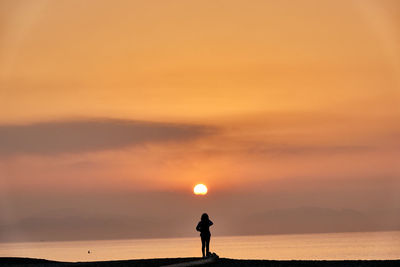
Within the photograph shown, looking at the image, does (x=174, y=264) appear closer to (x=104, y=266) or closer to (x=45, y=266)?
(x=104, y=266)

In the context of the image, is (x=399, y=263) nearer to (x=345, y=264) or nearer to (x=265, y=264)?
(x=345, y=264)

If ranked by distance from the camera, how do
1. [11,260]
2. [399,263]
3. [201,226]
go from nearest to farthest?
[399,263] < [201,226] < [11,260]

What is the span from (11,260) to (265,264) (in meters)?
17.6

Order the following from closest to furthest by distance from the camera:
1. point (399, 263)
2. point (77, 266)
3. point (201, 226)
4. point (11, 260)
Result: point (399, 263) → point (77, 266) → point (201, 226) → point (11, 260)

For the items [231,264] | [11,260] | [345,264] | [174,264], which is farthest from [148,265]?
[11,260]

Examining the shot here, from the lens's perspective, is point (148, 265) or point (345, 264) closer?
point (345, 264)

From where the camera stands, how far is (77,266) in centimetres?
3994

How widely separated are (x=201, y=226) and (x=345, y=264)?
29.2ft

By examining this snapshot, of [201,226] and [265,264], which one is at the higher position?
[201,226]

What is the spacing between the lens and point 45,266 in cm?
4119

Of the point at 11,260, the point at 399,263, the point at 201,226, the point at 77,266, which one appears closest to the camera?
the point at 399,263

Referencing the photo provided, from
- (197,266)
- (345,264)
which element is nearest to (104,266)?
(197,266)

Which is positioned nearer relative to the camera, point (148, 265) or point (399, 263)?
point (399, 263)

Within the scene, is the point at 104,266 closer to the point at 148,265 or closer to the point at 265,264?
the point at 148,265
